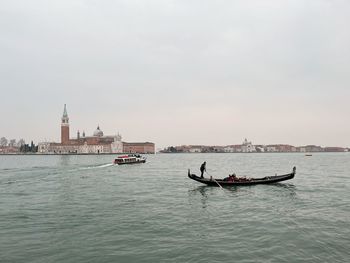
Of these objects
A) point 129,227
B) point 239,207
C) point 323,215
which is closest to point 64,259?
point 129,227

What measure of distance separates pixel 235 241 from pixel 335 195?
51.9 feet

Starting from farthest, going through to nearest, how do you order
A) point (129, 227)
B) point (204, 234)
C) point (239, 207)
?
point (239, 207) → point (129, 227) → point (204, 234)

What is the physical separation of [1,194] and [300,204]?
850 inches

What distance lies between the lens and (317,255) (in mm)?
11172

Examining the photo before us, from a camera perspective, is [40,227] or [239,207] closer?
[40,227]

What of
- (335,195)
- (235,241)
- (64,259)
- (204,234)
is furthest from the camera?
(335,195)

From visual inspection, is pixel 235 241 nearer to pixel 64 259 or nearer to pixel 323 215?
pixel 64 259

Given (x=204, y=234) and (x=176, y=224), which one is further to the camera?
(x=176, y=224)

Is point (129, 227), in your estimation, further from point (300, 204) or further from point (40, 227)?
point (300, 204)

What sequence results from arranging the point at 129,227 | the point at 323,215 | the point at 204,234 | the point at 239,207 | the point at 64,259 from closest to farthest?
1. the point at 64,259
2. the point at 204,234
3. the point at 129,227
4. the point at 323,215
5. the point at 239,207

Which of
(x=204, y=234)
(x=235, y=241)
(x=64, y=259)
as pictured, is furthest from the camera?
(x=204, y=234)

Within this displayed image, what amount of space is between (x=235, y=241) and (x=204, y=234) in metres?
1.52

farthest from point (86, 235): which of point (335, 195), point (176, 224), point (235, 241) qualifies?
point (335, 195)

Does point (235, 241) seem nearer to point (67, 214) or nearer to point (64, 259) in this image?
point (64, 259)
